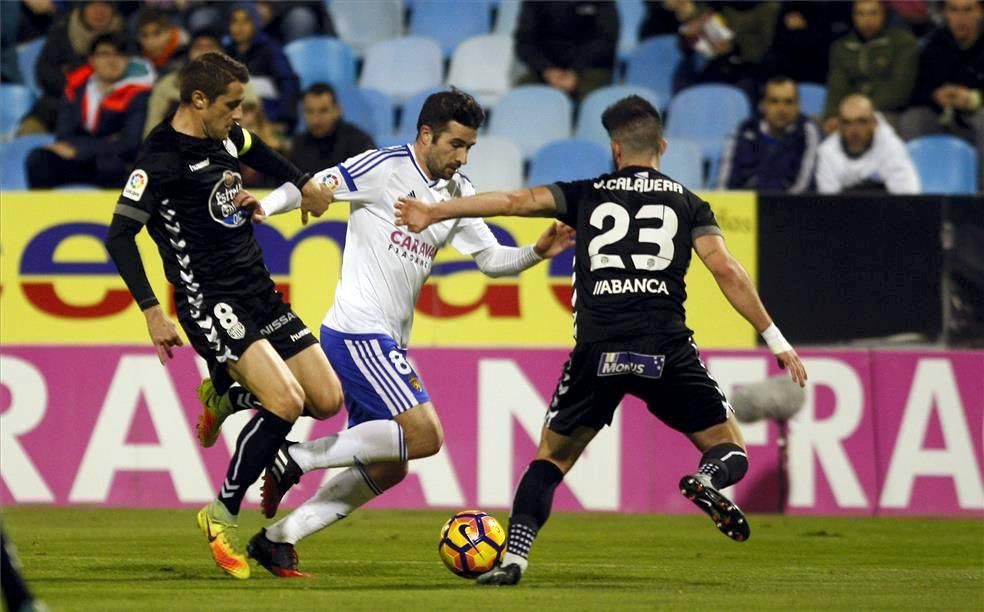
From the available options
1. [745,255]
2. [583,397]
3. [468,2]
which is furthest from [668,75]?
[583,397]

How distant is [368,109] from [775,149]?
3.95m

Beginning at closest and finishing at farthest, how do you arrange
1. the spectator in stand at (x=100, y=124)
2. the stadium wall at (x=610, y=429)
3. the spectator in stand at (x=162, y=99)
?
1. the stadium wall at (x=610, y=429)
2. the spectator in stand at (x=162, y=99)
3. the spectator in stand at (x=100, y=124)

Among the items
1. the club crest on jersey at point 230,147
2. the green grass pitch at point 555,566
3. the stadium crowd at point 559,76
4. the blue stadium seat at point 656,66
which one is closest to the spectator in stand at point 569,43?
the stadium crowd at point 559,76

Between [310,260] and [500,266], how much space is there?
452 cm

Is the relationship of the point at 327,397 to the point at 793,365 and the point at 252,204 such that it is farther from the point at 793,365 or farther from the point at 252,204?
the point at 793,365

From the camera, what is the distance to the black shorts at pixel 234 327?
873cm

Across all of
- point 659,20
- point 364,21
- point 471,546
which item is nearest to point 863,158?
point 659,20

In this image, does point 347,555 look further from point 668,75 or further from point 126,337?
point 668,75

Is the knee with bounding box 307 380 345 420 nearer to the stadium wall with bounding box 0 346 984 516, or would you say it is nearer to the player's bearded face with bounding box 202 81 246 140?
the player's bearded face with bounding box 202 81 246 140

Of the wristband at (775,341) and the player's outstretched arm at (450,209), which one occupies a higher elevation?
the player's outstretched arm at (450,209)

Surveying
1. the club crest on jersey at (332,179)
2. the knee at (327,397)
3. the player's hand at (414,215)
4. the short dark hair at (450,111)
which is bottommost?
the knee at (327,397)

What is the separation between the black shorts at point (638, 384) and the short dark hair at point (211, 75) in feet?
6.65

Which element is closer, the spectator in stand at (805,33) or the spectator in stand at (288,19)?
the spectator in stand at (805,33)

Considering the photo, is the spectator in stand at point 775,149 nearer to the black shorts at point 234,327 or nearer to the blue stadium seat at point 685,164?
the blue stadium seat at point 685,164
